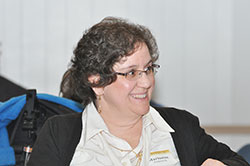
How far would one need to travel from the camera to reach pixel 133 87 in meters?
1.51

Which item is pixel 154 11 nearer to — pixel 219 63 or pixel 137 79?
pixel 219 63

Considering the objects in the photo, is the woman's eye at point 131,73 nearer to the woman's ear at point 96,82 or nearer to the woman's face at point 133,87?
the woman's face at point 133,87

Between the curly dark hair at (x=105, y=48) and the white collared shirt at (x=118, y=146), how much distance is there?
156 millimetres

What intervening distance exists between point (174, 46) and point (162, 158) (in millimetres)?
2024

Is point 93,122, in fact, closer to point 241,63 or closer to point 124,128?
point 124,128

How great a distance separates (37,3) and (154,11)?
1.00 m

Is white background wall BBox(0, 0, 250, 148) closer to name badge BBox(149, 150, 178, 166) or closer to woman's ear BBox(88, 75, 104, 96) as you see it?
woman's ear BBox(88, 75, 104, 96)

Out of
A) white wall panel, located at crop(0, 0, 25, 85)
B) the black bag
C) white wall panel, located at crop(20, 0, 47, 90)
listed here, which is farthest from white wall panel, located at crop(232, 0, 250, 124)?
the black bag

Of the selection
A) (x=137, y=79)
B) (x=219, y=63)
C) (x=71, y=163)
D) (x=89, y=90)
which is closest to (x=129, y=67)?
(x=137, y=79)

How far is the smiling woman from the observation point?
4.95ft

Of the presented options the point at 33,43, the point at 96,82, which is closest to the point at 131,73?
the point at 96,82

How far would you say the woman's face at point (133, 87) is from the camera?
1513mm

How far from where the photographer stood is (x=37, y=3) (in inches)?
129

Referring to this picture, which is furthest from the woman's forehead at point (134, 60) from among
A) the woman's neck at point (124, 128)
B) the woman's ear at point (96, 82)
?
the woman's neck at point (124, 128)
